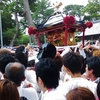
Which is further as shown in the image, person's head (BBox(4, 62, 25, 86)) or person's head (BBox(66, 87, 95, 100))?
person's head (BBox(4, 62, 25, 86))

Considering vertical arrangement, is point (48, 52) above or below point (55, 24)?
below

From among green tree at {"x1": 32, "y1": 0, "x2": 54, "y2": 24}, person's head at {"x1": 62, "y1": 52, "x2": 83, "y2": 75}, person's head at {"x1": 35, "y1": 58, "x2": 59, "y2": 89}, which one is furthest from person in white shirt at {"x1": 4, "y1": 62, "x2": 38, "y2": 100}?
green tree at {"x1": 32, "y1": 0, "x2": 54, "y2": 24}

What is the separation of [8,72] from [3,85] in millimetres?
612

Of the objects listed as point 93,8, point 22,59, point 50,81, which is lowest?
point 50,81

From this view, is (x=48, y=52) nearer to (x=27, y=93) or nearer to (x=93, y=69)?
(x=93, y=69)

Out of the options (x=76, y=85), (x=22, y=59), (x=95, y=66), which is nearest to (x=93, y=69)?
(x=95, y=66)

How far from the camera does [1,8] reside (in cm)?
2297

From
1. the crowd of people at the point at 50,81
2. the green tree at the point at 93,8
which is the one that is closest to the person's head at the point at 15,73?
the crowd of people at the point at 50,81

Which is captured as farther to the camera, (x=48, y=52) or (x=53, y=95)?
(x=48, y=52)

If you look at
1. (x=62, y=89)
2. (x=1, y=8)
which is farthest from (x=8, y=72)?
(x=1, y=8)

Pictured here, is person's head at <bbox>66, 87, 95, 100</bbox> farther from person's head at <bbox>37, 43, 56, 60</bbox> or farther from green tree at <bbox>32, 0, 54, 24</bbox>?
green tree at <bbox>32, 0, 54, 24</bbox>

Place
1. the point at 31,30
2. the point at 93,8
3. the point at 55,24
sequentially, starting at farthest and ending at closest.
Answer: the point at 93,8
the point at 31,30
the point at 55,24

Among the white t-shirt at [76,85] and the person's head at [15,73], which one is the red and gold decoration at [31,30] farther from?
the white t-shirt at [76,85]

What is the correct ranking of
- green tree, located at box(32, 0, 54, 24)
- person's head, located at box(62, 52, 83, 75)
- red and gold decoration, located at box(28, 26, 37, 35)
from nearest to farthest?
person's head, located at box(62, 52, 83, 75) → red and gold decoration, located at box(28, 26, 37, 35) → green tree, located at box(32, 0, 54, 24)
